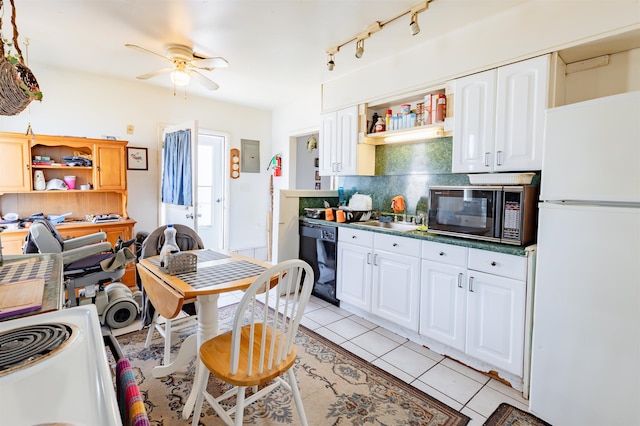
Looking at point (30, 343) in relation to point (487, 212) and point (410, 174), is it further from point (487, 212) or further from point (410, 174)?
point (410, 174)

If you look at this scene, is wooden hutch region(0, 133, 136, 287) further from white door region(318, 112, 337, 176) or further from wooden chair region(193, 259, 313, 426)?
wooden chair region(193, 259, 313, 426)

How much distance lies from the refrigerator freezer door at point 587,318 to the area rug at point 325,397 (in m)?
0.56

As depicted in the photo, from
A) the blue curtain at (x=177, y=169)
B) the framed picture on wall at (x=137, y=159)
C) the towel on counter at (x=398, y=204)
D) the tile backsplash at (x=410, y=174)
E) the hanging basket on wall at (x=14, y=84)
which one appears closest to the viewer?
the hanging basket on wall at (x=14, y=84)

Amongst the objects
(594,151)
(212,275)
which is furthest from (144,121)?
(594,151)

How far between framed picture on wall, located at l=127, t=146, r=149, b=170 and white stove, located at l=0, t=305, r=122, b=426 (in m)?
3.69

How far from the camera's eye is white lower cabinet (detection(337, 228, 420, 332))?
2.69m

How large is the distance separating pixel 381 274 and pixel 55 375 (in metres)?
2.52

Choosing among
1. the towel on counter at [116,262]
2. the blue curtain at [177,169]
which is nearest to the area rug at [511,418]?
the towel on counter at [116,262]

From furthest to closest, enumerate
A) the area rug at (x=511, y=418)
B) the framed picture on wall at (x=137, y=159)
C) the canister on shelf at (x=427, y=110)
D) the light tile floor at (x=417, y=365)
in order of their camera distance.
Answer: the framed picture on wall at (x=137, y=159) → the canister on shelf at (x=427, y=110) → the light tile floor at (x=417, y=365) → the area rug at (x=511, y=418)

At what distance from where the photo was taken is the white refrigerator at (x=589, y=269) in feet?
4.97

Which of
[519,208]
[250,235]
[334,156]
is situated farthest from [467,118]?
[250,235]

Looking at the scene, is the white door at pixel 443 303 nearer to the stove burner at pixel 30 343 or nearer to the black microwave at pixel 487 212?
the black microwave at pixel 487 212

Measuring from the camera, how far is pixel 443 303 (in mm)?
2480

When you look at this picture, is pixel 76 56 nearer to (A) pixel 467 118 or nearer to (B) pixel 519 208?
(A) pixel 467 118
